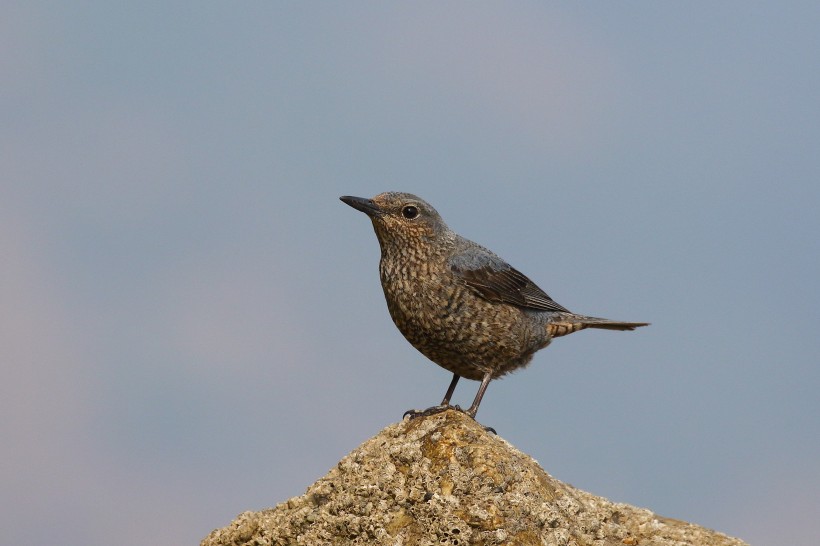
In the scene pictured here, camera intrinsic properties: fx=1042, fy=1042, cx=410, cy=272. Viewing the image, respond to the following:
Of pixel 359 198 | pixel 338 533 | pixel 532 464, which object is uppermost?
pixel 359 198

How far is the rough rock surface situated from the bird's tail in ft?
6.06

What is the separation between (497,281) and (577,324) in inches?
44.5

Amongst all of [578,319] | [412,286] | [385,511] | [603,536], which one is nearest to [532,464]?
[603,536]

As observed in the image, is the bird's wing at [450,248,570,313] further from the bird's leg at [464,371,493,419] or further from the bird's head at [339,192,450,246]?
the bird's leg at [464,371,493,419]

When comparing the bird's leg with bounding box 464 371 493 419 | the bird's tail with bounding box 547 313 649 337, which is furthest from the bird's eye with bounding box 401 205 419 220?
the bird's tail with bounding box 547 313 649 337

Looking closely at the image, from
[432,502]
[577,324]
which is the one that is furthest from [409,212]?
[432,502]

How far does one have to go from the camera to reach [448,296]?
7988 millimetres

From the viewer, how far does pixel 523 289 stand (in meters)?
8.68

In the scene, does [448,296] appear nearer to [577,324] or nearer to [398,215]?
[398,215]

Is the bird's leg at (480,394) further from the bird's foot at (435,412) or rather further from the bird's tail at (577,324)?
the bird's tail at (577,324)

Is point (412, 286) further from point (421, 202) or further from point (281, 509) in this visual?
point (281, 509)

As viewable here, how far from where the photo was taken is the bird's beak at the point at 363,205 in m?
8.22

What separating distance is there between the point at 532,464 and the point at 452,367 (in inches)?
48.4

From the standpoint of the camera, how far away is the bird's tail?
8914mm
